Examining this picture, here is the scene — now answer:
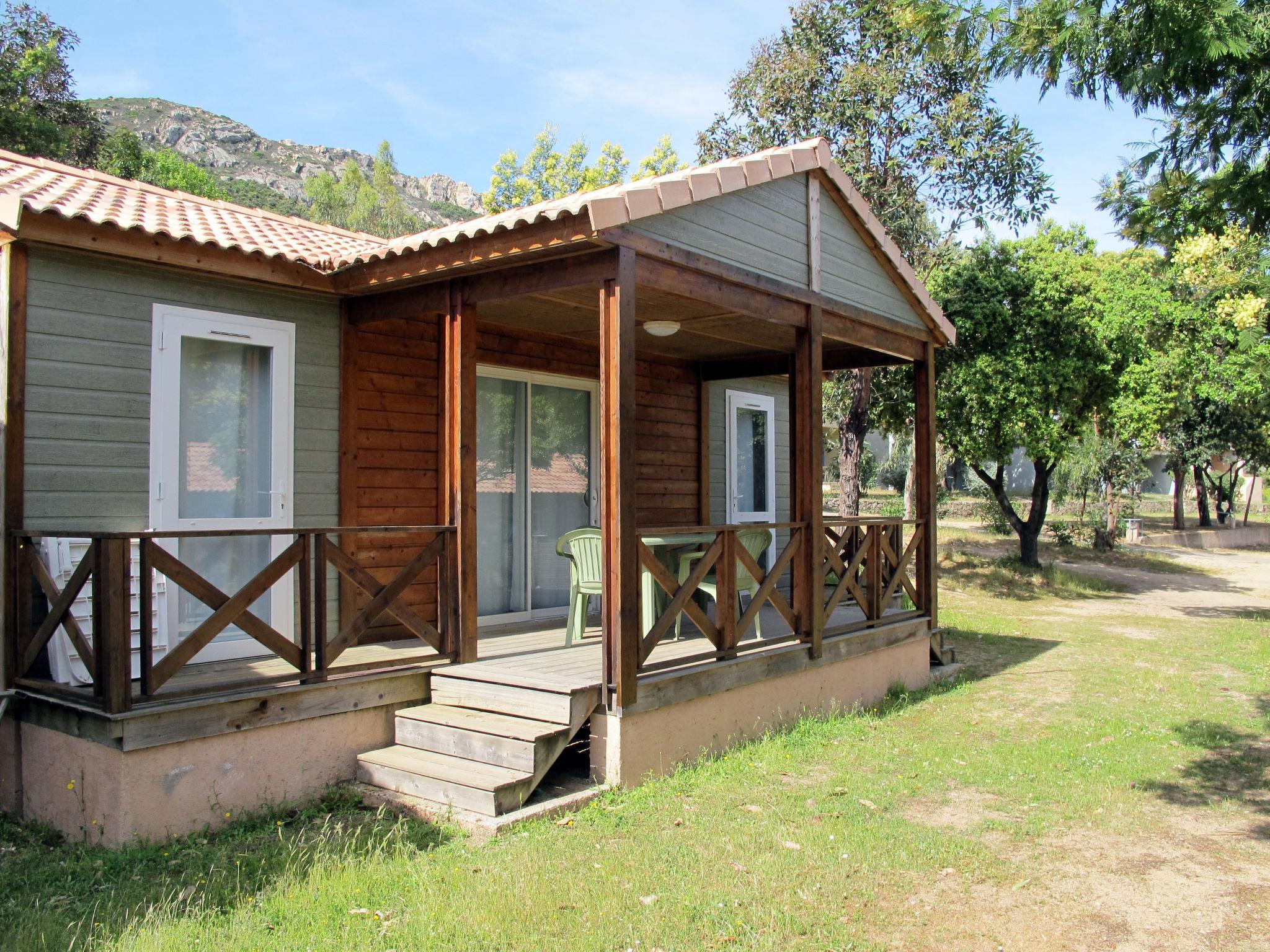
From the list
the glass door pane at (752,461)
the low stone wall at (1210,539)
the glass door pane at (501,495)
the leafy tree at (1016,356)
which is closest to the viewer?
the glass door pane at (501,495)

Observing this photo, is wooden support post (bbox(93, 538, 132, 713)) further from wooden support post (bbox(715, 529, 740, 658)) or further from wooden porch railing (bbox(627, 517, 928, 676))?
wooden support post (bbox(715, 529, 740, 658))

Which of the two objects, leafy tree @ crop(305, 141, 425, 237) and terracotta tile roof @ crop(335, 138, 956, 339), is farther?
leafy tree @ crop(305, 141, 425, 237)

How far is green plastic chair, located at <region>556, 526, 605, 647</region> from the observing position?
641 cm

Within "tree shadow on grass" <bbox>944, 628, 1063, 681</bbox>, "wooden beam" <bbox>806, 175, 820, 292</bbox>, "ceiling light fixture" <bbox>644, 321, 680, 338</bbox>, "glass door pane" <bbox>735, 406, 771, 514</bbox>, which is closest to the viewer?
"wooden beam" <bbox>806, 175, 820, 292</bbox>

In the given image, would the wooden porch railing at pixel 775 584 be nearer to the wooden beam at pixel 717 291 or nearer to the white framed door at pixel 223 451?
the wooden beam at pixel 717 291

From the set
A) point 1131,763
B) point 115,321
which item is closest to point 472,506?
point 115,321

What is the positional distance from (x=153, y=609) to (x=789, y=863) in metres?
3.37

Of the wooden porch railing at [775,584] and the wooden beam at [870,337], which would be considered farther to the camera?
the wooden beam at [870,337]

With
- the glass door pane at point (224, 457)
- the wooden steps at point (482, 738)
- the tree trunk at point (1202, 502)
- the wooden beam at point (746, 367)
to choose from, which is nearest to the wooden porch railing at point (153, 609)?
the glass door pane at point (224, 457)

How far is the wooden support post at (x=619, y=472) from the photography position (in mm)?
5082

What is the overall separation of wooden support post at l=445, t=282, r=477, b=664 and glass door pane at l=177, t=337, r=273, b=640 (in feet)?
3.87

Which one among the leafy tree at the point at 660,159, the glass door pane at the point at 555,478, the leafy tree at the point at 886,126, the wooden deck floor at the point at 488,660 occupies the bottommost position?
the wooden deck floor at the point at 488,660

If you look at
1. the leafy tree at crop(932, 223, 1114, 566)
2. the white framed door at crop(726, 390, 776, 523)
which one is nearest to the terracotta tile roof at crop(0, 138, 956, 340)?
the white framed door at crop(726, 390, 776, 523)

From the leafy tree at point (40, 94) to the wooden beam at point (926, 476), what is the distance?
19.7 metres
